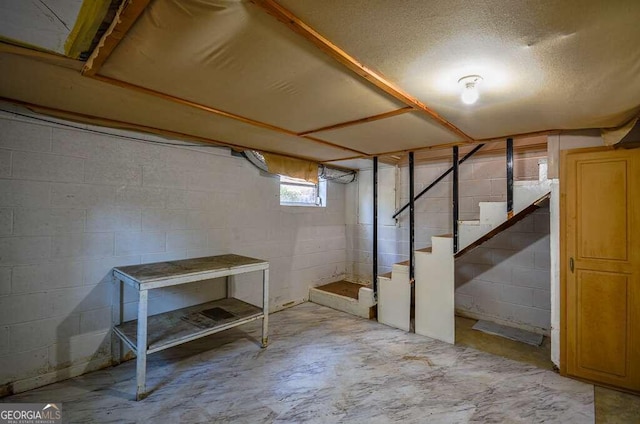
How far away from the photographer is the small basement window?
4.06 meters

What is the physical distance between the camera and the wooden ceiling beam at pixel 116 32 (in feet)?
3.34

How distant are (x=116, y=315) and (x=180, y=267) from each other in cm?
68

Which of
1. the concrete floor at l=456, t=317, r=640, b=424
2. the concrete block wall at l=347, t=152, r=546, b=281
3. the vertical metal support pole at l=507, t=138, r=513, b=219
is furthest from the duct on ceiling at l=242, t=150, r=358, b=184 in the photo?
the concrete floor at l=456, t=317, r=640, b=424

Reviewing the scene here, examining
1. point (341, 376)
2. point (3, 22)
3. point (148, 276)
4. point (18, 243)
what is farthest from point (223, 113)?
point (341, 376)

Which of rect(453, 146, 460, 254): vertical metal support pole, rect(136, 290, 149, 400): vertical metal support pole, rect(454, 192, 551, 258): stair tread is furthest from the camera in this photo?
rect(453, 146, 460, 254): vertical metal support pole

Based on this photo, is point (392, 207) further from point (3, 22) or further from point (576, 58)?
point (3, 22)

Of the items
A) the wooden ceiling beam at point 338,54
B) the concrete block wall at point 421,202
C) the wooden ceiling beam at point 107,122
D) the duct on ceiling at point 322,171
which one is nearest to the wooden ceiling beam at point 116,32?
the wooden ceiling beam at point 338,54

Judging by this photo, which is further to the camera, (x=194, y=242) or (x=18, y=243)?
(x=194, y=242)

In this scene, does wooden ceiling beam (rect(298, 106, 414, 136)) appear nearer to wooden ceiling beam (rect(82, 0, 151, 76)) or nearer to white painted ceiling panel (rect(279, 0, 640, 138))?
white painted ceiling panel (rect(279, 0, 640, 138))

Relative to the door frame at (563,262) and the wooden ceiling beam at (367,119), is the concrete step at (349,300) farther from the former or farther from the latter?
the wooden ceiling beam at (367,119)

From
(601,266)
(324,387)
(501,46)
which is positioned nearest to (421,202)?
(601,266)

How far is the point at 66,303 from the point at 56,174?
3.35ft

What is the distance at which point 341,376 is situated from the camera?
93.3 inches

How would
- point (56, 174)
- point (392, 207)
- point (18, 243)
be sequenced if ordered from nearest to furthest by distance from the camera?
point (18, 243) → point (56, 174) → point (392, 207)
